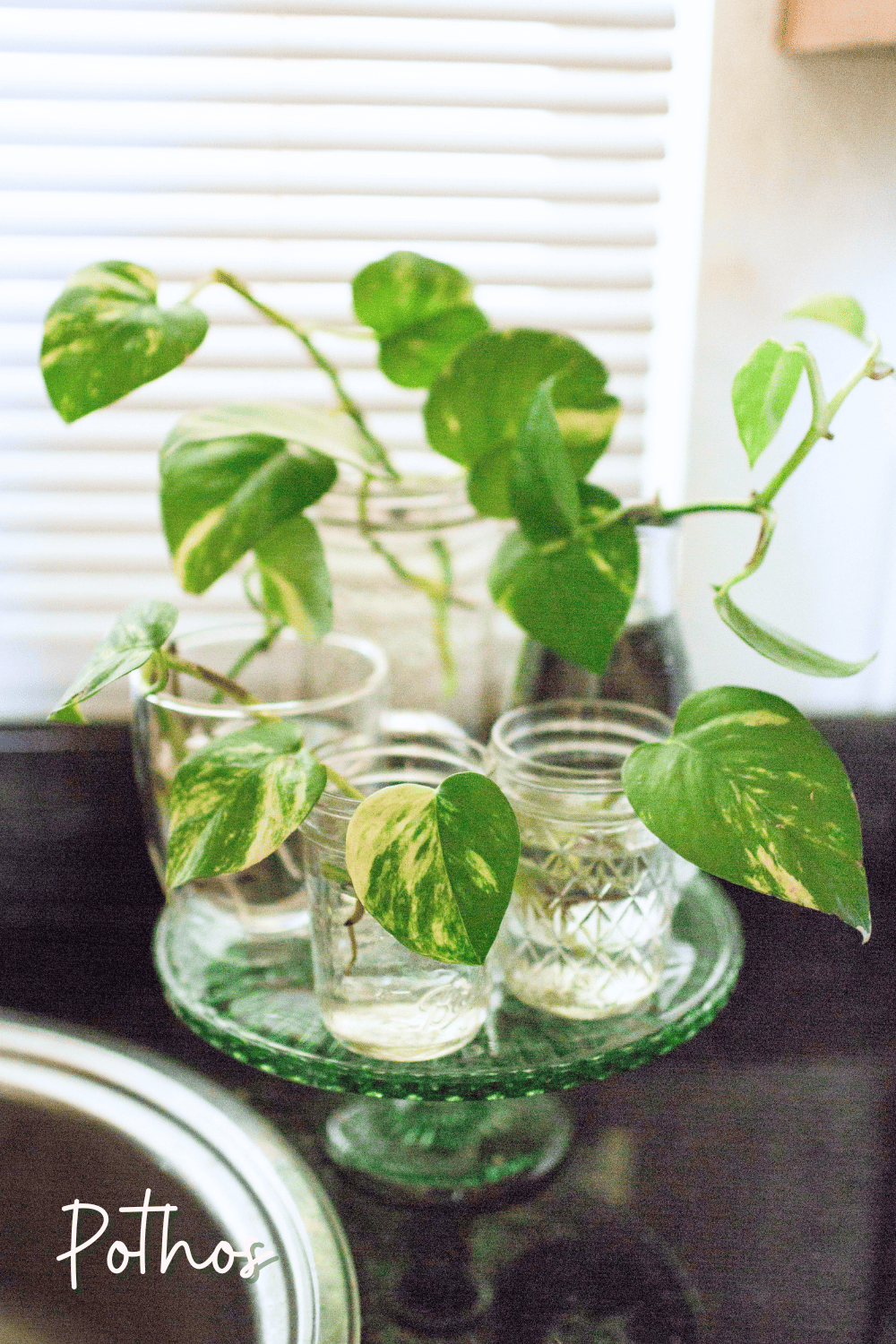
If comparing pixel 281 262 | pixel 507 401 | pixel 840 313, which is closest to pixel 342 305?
pixel 281 262

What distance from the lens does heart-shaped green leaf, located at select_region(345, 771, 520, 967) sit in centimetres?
39

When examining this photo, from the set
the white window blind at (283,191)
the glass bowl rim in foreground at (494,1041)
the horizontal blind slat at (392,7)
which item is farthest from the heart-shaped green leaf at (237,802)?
the horizontal blind slat at (392,7)

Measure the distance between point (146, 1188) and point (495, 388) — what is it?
416mm

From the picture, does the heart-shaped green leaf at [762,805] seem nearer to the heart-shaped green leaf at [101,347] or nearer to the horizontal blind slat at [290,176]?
the heart-shaped green leaf at [101,347]

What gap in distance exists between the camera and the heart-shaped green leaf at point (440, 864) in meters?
0.39

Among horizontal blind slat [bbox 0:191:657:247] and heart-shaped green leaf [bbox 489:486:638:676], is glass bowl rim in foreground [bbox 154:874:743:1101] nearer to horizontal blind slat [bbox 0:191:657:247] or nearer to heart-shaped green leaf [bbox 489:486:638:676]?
heart-shaped green leaf [bbox 489:486:638:676]

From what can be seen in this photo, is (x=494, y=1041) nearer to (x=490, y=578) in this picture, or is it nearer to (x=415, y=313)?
(x=490, y=578)

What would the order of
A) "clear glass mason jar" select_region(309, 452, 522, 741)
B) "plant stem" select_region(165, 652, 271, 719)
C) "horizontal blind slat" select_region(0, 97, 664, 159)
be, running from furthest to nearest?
"horizontal blind slat" select_region(0, 97, 664, 159), "clear glass mason jar" select_region(309, 452, 522, 741), "plant stem" select_region(165, 652, 271, 719)

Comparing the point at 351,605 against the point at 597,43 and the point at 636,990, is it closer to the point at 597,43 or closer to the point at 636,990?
the point at 636,990

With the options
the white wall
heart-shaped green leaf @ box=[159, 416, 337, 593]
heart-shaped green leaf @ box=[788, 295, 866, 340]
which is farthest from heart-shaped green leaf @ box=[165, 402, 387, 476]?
the white wall

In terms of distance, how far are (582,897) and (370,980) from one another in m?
0.11

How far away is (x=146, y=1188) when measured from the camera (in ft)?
1.72

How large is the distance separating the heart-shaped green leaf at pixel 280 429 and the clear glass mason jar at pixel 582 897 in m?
0.16

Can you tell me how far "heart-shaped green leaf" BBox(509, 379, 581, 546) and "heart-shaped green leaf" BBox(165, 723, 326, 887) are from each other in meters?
0.15
